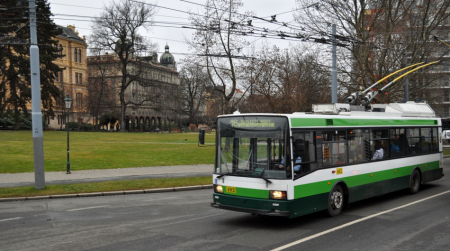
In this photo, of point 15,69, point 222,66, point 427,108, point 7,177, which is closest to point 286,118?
point 427,108

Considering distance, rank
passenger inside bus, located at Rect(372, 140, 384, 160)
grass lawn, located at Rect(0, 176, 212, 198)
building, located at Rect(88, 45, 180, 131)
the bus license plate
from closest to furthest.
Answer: the bus license plate
passenger inside bus, located at Rect(372, 140, 384, 160)
grass lawn, located at Rect(0, 176, 212, 198)
building, located at Rect(88, 45, 180, 131)

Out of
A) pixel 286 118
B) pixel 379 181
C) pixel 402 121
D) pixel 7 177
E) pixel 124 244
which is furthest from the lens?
pixel 7 177

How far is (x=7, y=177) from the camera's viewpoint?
758 inches

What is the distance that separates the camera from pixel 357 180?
35.8 ft

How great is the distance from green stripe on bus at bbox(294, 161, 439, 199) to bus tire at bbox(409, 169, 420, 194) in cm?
26

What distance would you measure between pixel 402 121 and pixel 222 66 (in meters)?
17.5

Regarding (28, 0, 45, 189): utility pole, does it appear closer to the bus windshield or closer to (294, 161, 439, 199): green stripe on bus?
the bus windshield

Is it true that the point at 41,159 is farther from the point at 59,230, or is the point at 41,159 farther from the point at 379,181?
the point at 379,181

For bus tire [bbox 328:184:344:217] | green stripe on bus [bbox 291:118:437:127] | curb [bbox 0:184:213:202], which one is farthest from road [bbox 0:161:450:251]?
green stripe on bus [bbox 291:118:437:127]

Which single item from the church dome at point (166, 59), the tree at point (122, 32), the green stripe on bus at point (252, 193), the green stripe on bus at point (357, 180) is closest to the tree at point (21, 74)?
the tree at point (122, 32)

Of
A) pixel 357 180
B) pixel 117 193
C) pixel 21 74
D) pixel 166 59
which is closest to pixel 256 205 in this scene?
pixel 357 180

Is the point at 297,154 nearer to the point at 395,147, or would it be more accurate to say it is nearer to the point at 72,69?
the point at 395,147

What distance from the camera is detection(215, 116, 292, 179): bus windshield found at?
872cm

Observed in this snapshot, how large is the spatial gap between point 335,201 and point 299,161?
6.30ft
